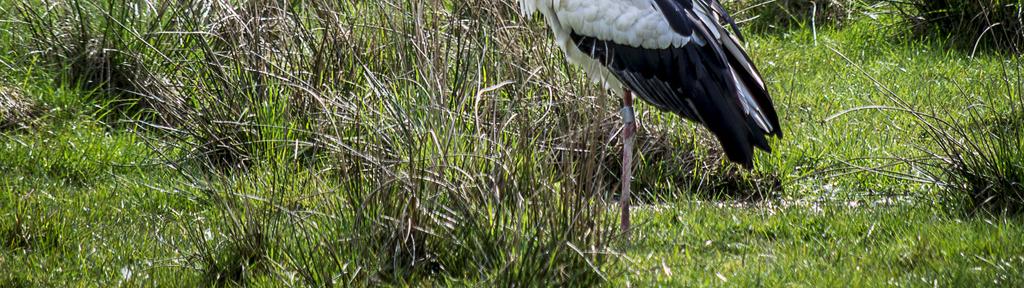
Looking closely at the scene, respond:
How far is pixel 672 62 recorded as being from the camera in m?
6.25

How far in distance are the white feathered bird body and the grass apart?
0.22m

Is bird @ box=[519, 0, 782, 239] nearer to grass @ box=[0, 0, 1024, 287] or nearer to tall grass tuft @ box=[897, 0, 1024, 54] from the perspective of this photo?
grass @ box=[0, 0, 1024, 287]

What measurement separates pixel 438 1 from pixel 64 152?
6.51 ft

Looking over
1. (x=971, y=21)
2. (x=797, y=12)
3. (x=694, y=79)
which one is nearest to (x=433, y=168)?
(x=694, y=79)

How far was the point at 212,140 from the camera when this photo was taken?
273 inches

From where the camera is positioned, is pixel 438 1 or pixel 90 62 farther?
pixel 90 62

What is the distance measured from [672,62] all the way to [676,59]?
2 centimetres

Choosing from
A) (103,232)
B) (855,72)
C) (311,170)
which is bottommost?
(855,72)

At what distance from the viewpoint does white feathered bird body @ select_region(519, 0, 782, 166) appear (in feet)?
19.8

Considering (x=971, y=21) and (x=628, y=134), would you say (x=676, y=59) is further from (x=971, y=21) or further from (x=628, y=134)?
(x=971, y=21)

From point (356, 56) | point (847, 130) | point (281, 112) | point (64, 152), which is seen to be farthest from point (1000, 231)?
point (64, 152)

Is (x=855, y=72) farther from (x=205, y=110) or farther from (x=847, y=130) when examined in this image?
(x=205, y=110)

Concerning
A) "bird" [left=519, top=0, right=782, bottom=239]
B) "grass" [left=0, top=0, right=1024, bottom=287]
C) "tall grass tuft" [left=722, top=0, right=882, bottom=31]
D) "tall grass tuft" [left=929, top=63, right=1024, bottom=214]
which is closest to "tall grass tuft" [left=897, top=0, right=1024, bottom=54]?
"grass" [left=0, top=0, right=1024, bottom=287]

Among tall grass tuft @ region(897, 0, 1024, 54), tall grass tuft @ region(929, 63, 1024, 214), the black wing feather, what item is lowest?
tall grass tuft @ region(897, 0, 1024, 54)
